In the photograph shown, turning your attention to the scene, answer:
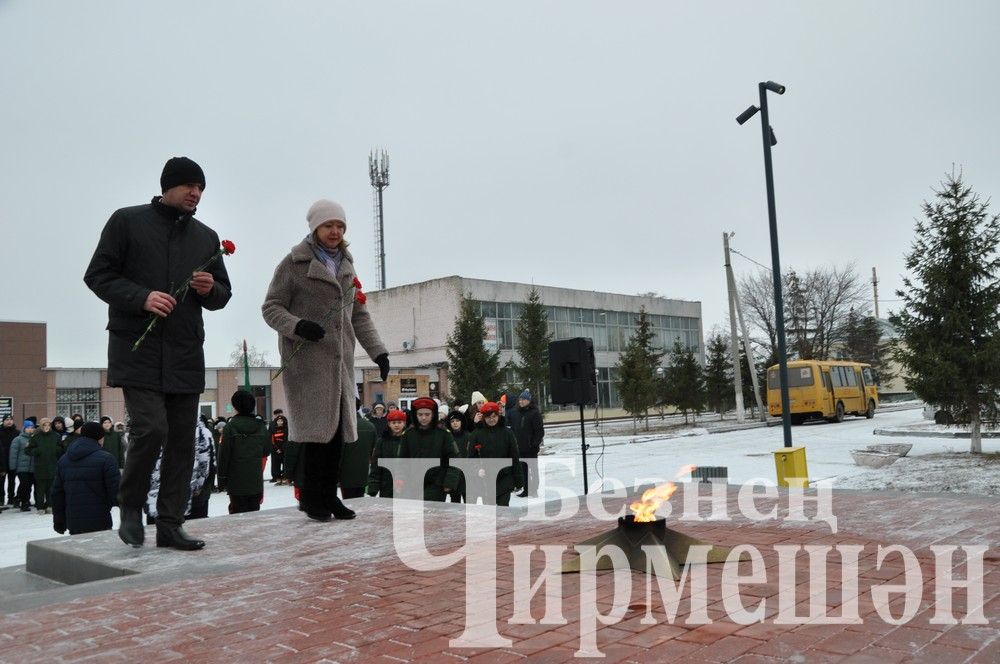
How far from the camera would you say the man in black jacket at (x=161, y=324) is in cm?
417

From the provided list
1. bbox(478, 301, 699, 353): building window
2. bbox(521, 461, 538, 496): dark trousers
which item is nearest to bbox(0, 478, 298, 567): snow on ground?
bbox(521, 461, 538, 496): dark trousers

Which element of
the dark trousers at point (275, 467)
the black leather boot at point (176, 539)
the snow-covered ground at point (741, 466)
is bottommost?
the snow-covered ground at point (741, 466)

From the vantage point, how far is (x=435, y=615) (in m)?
3.05

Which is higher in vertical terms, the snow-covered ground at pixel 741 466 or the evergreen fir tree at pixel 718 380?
the evergreen fir tree at pixel 718 380

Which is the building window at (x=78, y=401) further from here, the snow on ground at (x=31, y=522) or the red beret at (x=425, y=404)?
the red beret at (x=425, y=404)

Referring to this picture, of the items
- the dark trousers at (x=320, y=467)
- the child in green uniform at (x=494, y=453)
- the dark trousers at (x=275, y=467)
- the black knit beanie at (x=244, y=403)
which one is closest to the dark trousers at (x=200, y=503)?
the black knit beanie at (x=244, y=403)

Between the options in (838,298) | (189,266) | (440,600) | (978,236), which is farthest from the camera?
(838,298)

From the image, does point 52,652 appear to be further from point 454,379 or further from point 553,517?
point 454,379

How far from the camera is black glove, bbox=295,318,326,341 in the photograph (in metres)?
4.76

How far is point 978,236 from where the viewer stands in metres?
17.9

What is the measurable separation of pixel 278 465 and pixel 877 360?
48900 mm

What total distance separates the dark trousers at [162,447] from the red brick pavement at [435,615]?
0.28m

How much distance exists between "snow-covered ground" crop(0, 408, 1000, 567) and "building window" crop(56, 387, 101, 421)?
17556mm

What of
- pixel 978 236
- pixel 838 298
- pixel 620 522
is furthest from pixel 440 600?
pixel 838 298
